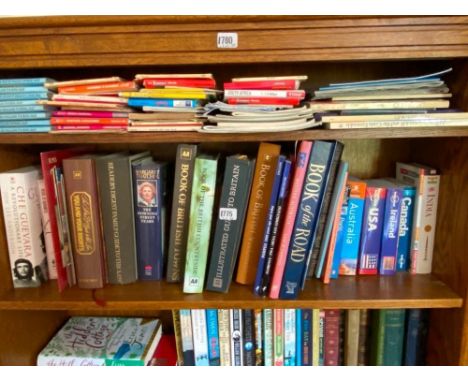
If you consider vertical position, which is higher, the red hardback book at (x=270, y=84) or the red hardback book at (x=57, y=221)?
the red hardback book at (x=270, y=84)

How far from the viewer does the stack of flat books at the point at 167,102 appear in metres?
0.68

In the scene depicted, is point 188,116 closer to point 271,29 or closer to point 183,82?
point 183,82

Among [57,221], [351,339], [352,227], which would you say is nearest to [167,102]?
[57,221]

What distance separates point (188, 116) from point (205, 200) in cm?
18

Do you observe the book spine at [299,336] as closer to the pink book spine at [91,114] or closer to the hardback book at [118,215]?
the hardback book at [118,215]

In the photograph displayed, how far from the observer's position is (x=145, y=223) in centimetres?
78

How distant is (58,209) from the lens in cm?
74

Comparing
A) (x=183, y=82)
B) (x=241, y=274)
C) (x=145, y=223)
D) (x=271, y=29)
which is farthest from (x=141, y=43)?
(x=241, y=274)

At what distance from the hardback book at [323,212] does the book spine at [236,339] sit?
7.4 inches

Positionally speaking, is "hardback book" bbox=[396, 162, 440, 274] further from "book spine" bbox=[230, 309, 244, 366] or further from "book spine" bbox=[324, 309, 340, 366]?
"book spine" bbox=[230, 309, 244, 366]

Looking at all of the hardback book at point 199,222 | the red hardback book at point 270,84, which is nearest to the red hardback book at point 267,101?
the red hardback book at point 270,84

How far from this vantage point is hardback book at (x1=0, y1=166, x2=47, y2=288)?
2.47 ft

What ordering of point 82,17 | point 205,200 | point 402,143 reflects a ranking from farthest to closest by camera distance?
1. point 402,143
2. point 205,200
3. point 82,17

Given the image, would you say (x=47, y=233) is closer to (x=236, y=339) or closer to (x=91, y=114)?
(x=91, y=114)
